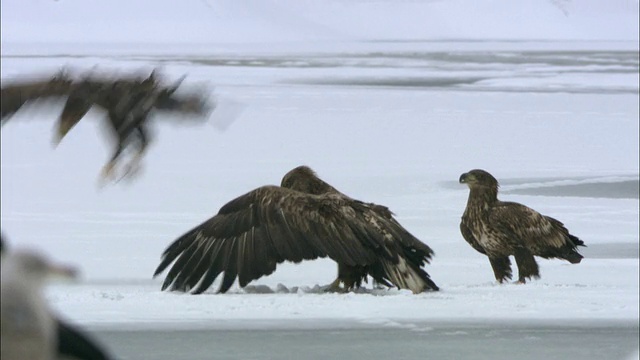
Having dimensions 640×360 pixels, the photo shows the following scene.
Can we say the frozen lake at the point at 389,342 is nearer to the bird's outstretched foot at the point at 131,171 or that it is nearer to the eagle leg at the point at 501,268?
the eagle leg at the point at 501,268

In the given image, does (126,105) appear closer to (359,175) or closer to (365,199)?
(365,199)

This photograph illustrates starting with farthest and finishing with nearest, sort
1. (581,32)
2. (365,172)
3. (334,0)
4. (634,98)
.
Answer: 1. (334,0)
2. (581,32)
3. (634,98)
4. (365,172)

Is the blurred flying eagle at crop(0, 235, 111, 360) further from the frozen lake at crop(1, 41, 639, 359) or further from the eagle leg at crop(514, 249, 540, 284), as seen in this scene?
the eagle leg at crop(514, 249, 540, 284)

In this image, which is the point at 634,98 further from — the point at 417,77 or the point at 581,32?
the point at 581,32

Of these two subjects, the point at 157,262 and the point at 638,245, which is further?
the point at 638,245

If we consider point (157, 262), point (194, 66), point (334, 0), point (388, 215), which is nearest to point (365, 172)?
point (157, 262)

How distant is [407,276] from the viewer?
5707 millimetres

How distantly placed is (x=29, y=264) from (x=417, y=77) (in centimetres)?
2146

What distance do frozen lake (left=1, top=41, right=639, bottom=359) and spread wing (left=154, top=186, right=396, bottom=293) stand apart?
0.12 metres

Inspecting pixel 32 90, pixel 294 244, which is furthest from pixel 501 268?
pixel 32 90

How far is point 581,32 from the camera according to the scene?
39.7 metres

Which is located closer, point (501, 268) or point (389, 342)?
point (389, 342)

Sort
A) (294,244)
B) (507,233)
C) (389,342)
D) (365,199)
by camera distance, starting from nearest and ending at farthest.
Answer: (389,342), (294,244), (507,233), (365,199)

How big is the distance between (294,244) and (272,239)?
0.28 feet
